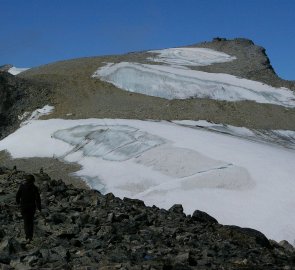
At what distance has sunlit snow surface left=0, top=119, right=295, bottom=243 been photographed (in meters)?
22.0

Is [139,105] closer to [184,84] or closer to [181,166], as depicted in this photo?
[184,84]

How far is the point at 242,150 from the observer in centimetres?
2856

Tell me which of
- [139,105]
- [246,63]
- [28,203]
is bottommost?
[28,203]

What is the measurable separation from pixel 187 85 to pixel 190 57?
17.6m

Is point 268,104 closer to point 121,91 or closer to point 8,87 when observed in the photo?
point 121,91

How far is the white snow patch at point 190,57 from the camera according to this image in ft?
210

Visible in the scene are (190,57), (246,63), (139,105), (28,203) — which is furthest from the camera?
(190,57)

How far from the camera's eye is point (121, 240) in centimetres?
1388

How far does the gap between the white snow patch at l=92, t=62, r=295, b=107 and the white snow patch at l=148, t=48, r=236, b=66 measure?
7769 mm

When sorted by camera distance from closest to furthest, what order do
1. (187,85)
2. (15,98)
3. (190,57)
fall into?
(15,98) → (187,85) → (190,57)

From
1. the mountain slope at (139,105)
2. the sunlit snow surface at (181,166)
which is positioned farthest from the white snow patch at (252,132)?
the sunlit snow surface at (181,166)

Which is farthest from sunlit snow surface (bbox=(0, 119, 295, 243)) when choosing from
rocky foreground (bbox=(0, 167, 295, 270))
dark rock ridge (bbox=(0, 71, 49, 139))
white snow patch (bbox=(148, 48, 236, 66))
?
white snow patch (bbox=(148, 48, 236, 66))

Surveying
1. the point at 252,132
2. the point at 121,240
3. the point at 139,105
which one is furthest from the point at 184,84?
the point at 121,240

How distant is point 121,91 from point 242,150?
23.5 m
